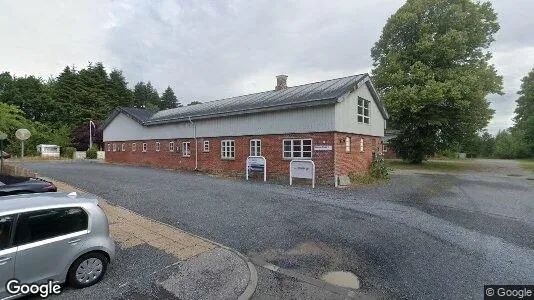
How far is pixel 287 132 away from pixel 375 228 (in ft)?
31.9

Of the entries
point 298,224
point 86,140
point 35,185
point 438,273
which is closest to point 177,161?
point 35,185

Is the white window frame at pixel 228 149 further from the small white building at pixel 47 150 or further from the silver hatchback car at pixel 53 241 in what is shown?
the small white building at pixel 47 150

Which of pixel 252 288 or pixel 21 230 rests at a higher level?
pixel 21 230

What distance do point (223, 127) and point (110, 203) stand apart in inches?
439

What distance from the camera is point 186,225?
8.03 meters

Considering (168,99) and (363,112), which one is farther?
(168,99)

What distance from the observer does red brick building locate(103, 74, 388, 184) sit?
51.2 feet

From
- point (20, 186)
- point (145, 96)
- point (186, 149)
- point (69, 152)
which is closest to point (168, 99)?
point (145, 96)

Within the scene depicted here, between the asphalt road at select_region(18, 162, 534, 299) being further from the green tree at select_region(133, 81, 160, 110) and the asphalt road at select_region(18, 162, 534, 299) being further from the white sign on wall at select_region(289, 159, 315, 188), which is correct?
the green tree at select_region(133, 81, 160, 110)

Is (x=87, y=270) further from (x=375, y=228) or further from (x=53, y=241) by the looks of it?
(x=375, y=228)

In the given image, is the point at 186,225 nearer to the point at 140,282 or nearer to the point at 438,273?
the point at 140,282

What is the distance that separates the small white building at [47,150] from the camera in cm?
3941

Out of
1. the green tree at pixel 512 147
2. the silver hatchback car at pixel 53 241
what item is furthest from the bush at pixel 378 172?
the green tree at pixel 512 147

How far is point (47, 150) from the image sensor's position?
130 feet
